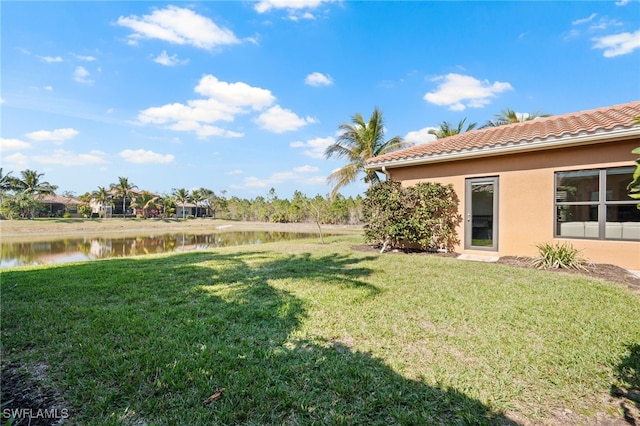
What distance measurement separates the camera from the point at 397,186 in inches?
361

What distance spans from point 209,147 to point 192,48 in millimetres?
14163

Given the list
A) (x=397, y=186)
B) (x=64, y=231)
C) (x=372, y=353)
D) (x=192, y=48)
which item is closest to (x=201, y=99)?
(x=192, y=48)

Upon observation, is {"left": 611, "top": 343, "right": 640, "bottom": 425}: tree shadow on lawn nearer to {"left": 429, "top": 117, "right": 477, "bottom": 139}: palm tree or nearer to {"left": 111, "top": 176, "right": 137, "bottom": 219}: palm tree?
{"left": 429, "top": 117, "right": 477, "bottom": 139}: palm tree

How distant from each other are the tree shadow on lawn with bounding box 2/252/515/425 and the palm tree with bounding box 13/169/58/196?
48432 millimetres

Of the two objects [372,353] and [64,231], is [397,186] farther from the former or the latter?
[64,231]

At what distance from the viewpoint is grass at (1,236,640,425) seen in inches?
82.1

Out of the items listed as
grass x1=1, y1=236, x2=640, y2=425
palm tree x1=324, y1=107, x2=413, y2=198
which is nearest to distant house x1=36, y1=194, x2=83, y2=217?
palm tree x1=324, y1=107, x2=413, y2=198

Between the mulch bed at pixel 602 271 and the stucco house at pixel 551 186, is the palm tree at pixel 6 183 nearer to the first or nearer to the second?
the stucco house at pixel 551 186

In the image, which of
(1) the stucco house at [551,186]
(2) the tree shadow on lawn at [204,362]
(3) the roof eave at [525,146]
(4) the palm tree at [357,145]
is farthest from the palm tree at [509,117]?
(2) the tree shadow on lawn at [204,362]

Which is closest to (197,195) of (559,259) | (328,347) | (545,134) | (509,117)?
(509,117)

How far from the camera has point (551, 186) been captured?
723 centimetres

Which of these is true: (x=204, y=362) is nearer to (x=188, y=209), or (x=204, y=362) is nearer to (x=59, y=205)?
(x=59, y=205)

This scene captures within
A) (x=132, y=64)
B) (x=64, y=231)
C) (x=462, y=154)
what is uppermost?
(x=132, y=64)

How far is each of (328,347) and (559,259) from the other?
623cm
